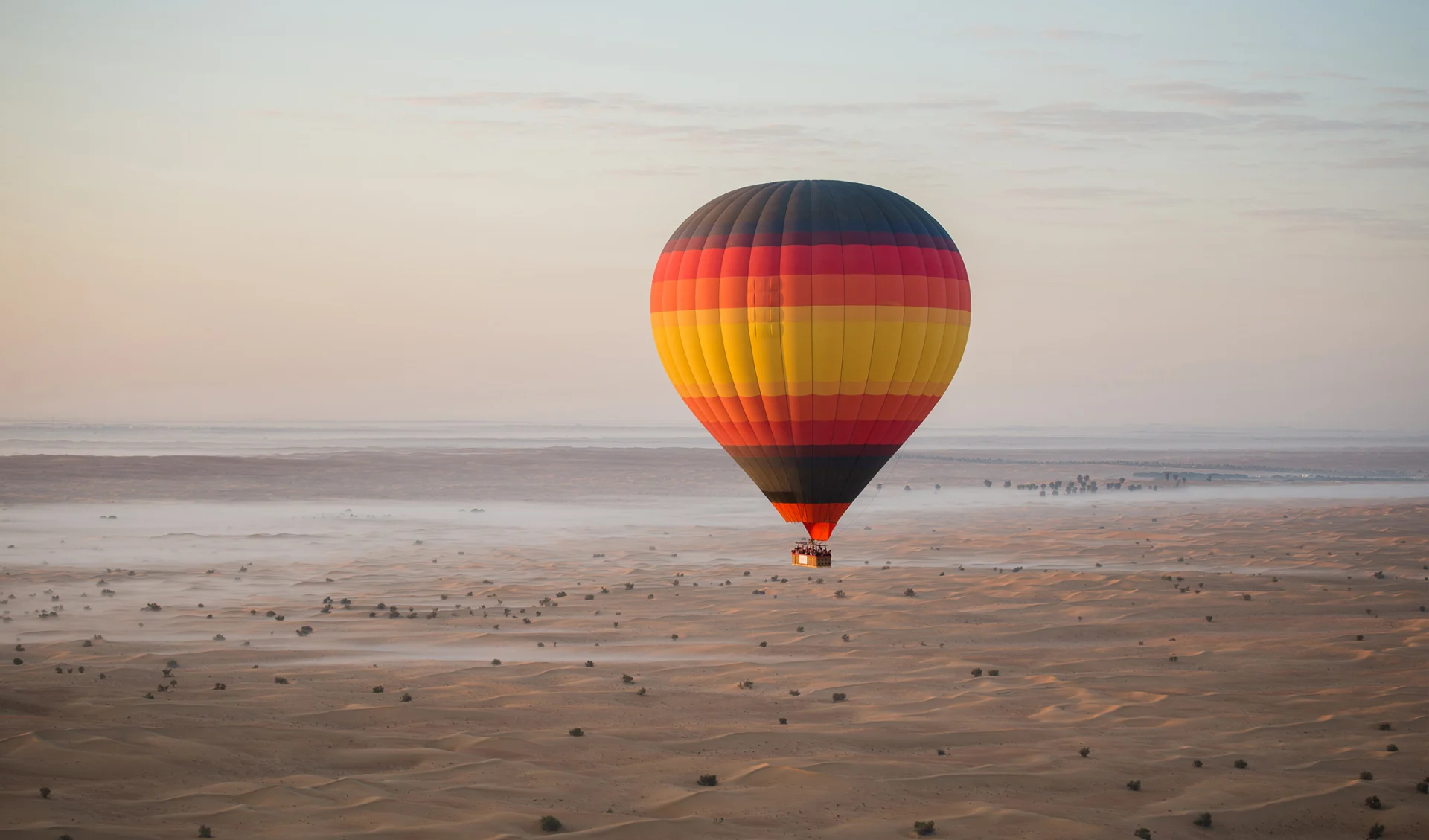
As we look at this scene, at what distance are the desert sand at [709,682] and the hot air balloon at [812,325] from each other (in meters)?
4.40

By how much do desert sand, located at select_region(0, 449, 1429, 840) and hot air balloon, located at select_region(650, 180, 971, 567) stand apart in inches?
173

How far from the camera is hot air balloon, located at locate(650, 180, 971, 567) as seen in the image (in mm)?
27406

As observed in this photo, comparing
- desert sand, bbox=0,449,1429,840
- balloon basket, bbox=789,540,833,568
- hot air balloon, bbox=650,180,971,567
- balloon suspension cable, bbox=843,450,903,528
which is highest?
hot air balloon, bbox=650,180,971,567

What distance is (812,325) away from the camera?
89.8ft

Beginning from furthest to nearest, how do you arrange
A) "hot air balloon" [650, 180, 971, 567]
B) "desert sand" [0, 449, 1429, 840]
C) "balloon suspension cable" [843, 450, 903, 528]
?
"balloon suspension cable" [843, 450, 903, 528]
"hot air balloon" [650, 180, 971, 567]
"desert sand" [0, 449, 1429, 840]

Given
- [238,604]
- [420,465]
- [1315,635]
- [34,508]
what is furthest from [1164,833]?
[420,465]

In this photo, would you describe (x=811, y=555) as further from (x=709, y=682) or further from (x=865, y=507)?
→ (x=865, y=507)

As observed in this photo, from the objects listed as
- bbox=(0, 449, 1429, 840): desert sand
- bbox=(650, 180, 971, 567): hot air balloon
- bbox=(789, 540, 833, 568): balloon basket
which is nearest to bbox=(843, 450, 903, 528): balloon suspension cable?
bbox=(0, 449, 1429, 840): desert sand

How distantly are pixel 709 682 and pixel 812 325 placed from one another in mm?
7453

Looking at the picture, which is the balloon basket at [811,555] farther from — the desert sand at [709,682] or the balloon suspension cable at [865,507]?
the balloon suspension cable at [865,507]

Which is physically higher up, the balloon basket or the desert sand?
the balloon basket

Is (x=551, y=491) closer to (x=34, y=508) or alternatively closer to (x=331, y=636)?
(x=34, y=508)

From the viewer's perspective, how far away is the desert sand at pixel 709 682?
59.6 ft

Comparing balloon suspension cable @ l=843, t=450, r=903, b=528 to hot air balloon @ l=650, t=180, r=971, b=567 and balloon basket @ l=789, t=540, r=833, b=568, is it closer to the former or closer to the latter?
hot air balloon @ l=650, t=180, r=971, b=567
